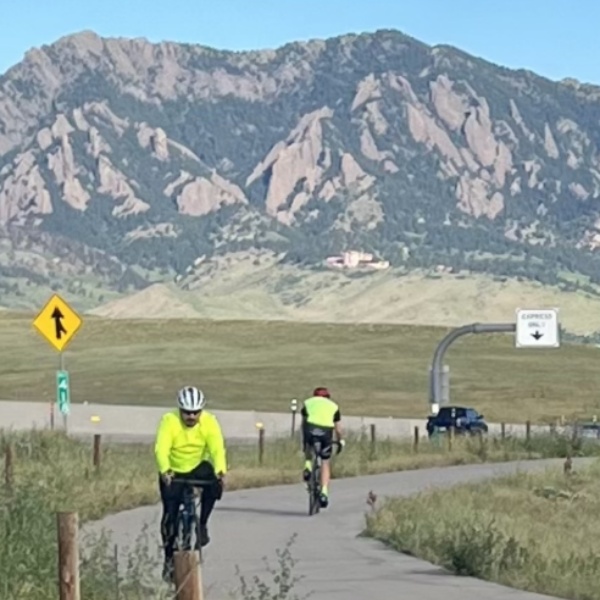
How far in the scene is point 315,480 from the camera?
23203 mm

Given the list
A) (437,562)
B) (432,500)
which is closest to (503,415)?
(432,500)

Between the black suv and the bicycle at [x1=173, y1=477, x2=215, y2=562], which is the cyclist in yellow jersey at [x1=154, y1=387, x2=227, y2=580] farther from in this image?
the black suv

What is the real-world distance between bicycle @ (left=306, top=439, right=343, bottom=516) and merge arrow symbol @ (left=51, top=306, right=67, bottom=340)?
7.98 meters

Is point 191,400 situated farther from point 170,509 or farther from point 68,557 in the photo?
point 68,557

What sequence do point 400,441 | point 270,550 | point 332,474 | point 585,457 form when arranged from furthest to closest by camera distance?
point 400,441, point 585,457, point 332,474, point 270,550

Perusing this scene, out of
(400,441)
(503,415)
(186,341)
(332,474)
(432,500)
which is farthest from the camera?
(186,341)

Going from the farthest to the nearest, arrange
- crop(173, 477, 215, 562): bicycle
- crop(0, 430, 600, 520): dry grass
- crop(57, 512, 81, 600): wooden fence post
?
crop(0, 430, 600, 520): dry grass
crop(173, 477, 215, 562): bicycle
crop(57, 512, 81, 600): wooden fence post

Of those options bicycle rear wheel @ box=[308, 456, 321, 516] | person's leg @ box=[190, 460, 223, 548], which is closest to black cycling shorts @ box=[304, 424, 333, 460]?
bicycle rear wheel @ box=[308, 456, 321, 516]

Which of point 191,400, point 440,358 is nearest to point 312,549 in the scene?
point 191,400

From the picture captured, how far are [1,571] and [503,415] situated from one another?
6623 cm

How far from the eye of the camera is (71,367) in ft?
335

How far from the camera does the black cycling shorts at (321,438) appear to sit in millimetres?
22781

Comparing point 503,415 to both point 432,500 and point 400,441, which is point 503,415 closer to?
point 400,441

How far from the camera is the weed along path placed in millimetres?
14617
